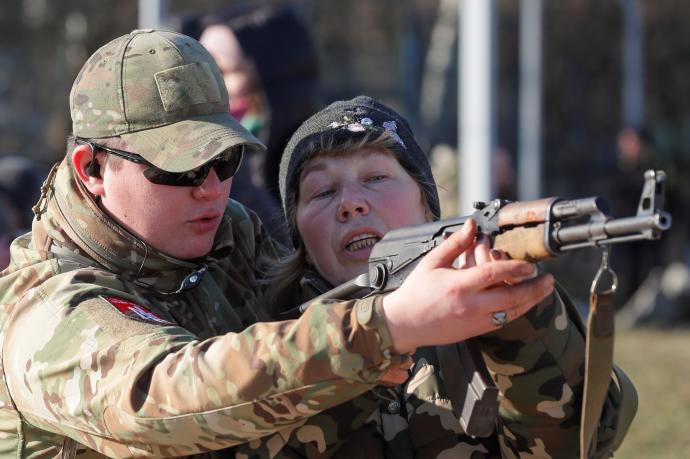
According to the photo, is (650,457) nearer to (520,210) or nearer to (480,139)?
(480,139)

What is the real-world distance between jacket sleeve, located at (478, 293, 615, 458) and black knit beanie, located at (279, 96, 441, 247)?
77cm

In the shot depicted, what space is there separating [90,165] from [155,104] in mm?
234

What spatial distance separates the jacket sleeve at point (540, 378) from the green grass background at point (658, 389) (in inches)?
187

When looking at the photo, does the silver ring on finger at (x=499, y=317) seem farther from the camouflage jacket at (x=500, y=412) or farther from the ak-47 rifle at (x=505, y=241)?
the camouflage jacket at (x=500, y=412)

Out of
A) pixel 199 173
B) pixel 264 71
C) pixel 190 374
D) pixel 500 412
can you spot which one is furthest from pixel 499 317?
pixel 264 71

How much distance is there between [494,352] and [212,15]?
3.92 m

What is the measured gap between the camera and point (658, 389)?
927 cm

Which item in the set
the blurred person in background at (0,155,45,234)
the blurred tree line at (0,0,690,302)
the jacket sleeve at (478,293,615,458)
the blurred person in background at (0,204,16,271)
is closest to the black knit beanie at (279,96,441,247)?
the jacket sleeve at (478,293,615,458)

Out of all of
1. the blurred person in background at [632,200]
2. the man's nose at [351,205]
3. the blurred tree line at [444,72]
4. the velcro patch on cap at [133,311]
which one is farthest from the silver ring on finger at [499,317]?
the blurred tree line at [444,72]

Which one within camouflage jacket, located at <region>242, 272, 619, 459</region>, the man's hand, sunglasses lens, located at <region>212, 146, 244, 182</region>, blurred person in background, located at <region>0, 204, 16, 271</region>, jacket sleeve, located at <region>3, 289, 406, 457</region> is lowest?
blurred person in background, located at <region>0, 204, 16, 271</region>

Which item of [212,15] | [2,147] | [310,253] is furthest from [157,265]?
[2,147]

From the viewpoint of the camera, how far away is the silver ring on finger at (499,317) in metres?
2.38

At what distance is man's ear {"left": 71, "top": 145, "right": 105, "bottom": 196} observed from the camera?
9.91ft

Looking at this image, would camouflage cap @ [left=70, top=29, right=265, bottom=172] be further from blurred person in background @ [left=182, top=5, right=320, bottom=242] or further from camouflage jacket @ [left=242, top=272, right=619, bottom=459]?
blurred person in background @ [left=182, top=5, right=320, bottom=242]
